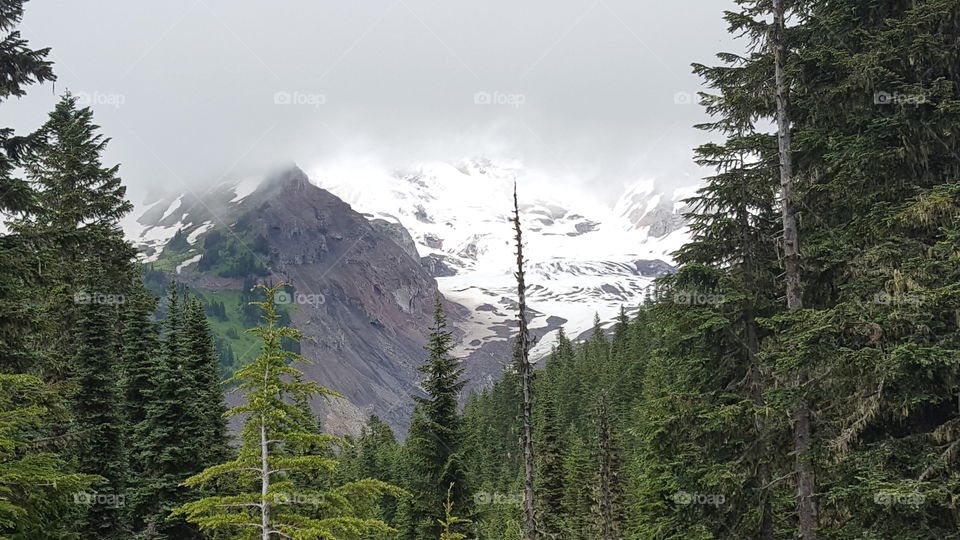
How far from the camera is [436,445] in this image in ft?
79.5

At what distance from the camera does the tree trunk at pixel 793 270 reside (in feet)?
38.9

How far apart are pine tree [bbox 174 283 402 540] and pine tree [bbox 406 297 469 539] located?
13362 mm

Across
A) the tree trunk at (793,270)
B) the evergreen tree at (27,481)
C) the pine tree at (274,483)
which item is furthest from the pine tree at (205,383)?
the tree trunk at (793,270)

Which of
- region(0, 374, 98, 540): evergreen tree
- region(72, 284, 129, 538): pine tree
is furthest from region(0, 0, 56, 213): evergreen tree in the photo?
region(72, 284, 129, 538): pine tree

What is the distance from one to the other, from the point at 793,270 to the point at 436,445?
15636mm

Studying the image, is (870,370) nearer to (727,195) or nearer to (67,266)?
(727,195)

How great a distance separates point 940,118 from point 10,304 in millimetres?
17178

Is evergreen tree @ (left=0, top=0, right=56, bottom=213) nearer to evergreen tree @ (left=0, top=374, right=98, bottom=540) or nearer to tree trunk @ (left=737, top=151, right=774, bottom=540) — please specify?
evergreen tree @ (left=0, top=374, right=98, bottom=540)

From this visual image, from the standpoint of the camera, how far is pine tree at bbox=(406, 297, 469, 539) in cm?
2394

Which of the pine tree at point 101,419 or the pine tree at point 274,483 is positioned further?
the pine tree at point 101,419

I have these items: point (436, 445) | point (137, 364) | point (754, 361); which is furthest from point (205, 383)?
point (754, 361)

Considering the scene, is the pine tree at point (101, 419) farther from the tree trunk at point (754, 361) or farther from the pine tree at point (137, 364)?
the tree trunk at point (754, 361)

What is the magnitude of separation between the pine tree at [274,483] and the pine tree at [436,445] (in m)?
13.4

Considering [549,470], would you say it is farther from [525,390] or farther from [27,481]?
[27,481]
